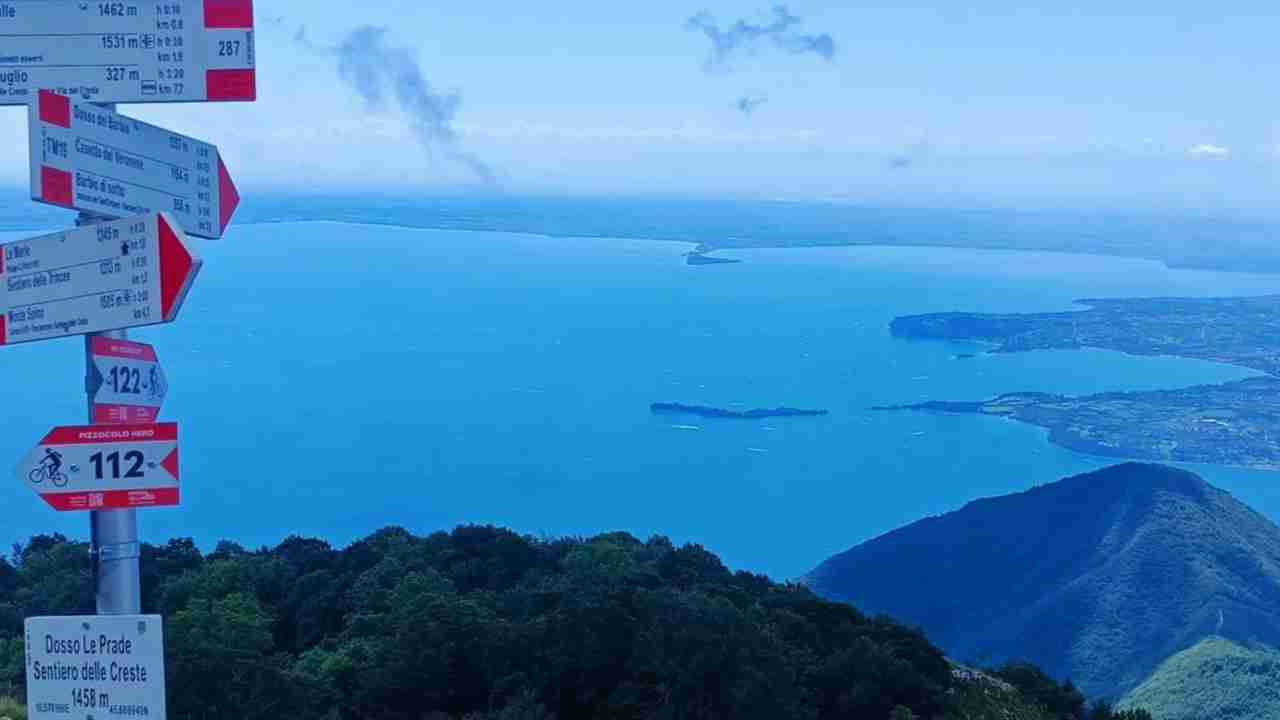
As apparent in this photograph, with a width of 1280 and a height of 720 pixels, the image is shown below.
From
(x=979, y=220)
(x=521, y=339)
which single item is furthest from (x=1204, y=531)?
(x=979, y=220)

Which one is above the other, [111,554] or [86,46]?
[86,46]

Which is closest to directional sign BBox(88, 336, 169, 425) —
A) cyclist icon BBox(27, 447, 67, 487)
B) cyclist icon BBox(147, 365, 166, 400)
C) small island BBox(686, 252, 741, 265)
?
cyclist icon BBox(147, 365, 166, 400)

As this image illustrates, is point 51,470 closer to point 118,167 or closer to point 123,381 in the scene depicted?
point 123,381

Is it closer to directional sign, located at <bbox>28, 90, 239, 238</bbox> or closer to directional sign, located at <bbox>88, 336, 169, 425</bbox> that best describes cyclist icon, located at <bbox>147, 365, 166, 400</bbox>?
directional sign, located at <bbox>88, 336, 169, 425</bbox>

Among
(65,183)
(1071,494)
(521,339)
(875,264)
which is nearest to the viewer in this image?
(65,183)

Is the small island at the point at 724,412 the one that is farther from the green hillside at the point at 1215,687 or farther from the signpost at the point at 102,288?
the signpost at the point at 102,288

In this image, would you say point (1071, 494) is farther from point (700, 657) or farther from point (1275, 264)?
point (1275, 264)

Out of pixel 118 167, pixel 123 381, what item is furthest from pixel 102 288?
pixel 118 167
